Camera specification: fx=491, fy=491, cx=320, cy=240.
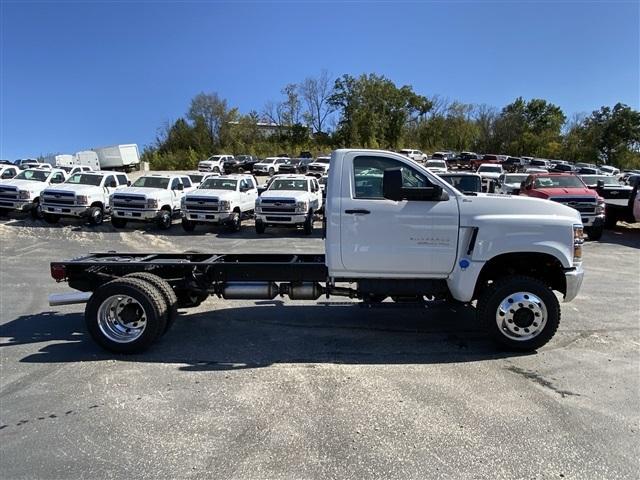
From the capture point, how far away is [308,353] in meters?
5.29

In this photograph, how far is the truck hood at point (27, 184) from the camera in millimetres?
18359

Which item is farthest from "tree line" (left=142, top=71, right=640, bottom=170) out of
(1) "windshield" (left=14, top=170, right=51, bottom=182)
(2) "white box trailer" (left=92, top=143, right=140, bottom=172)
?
(1) "windshield" (left=14, top=170, right=51, bottom=182)

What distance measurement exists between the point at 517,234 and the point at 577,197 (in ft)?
36.5

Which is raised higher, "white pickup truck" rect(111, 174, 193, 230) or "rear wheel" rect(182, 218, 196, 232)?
"white pickup truck" rect(111, 174, 193, 230)

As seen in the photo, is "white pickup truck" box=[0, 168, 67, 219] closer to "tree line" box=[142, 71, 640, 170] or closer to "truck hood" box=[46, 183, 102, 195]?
"truck hood" box=[46, 183, 102, 195]

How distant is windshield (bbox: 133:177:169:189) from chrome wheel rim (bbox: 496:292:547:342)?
592 inches

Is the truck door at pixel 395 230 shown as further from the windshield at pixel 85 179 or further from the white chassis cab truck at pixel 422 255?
the windshield at pixel 85 179

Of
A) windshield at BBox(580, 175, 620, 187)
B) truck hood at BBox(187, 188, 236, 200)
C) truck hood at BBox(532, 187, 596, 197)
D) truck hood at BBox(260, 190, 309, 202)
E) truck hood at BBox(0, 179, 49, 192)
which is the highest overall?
truck hood at BBox(0, 179, 49, 192)

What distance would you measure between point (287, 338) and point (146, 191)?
1274cm

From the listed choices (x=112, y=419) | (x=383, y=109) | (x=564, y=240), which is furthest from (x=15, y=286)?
(x=383, y=109)

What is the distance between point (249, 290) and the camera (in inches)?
225

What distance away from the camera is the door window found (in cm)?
536

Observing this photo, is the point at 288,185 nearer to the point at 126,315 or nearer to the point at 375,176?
the point at 375,176

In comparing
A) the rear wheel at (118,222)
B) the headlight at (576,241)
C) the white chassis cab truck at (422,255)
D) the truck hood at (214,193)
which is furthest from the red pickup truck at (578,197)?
the rear wheel at (118,222)
